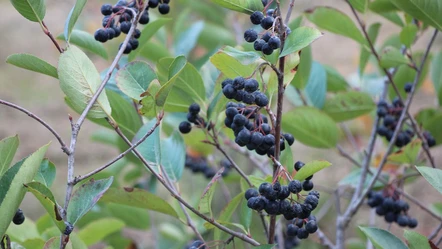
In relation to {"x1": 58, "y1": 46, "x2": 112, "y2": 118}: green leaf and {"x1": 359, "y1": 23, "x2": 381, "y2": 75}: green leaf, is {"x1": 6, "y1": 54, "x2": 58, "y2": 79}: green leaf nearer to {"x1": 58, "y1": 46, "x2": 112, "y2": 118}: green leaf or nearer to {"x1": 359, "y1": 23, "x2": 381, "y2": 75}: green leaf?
{"x1": 58, "y1": 46, "x2": 112, "y2": 118}: green leaf

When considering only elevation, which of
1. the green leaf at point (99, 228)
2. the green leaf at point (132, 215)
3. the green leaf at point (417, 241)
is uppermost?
the green leaf at point (417, 241)

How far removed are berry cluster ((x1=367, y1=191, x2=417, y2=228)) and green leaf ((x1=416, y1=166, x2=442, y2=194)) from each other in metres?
0.46

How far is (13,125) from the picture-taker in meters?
4.70

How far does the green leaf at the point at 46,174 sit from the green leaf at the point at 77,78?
107 millimetres

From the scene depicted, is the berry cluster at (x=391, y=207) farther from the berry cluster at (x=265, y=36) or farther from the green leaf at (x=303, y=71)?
the berry cluster at (x=265, y=36)

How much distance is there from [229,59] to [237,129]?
0.11 meters

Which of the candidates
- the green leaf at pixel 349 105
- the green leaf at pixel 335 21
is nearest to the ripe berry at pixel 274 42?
the green leaf at pixel 335 21

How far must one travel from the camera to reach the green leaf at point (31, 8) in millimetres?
917

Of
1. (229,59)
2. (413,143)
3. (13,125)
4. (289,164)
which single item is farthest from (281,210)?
(13,125)

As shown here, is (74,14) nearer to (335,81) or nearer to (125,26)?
(125,26)

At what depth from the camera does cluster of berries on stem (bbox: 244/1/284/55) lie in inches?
31.8

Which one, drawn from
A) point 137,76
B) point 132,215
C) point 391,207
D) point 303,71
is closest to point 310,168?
point 137,76

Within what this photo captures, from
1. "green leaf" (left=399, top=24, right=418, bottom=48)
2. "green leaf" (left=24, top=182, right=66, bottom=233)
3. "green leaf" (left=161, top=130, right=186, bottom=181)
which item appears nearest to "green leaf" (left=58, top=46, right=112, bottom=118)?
"green leaf" (left=24, top=182, right=66, bottom=233)

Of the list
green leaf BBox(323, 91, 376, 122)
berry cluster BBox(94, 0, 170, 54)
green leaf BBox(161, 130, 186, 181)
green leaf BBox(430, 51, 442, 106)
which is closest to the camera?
berry cluster BBox(94, 0, 170, 54)
